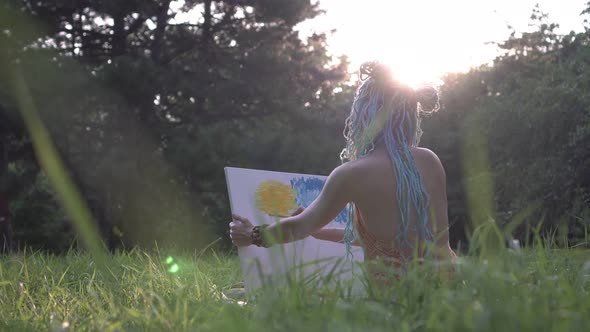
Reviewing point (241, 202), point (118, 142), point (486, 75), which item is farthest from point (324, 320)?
point (486, 75)

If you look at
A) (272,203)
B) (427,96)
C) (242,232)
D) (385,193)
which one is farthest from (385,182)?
(272,203)

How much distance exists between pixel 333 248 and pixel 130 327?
2508 millimetres

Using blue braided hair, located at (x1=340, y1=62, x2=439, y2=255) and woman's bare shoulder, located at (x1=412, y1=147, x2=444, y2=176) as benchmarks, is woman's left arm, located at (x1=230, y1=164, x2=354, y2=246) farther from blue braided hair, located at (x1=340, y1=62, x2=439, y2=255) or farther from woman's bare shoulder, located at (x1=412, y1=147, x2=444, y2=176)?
woman's bare shoulder, located at (x1=412, y1=147, x2=444, y2=176)

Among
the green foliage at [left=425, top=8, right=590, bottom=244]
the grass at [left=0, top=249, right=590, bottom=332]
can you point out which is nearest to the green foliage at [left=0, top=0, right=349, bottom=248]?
the green foliage at [left=425, top=8, right=590, bottom=244]

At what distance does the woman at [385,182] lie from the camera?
2.74 meters

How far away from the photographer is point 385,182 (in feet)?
9.10

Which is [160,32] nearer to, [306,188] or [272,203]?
[306,188]

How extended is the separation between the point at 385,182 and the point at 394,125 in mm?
264

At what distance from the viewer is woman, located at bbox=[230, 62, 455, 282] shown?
274 cm

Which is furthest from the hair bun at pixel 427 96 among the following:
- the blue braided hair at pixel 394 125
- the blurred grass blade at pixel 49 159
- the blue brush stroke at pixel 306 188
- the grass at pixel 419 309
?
the blurred grass blade at pixel 49 159

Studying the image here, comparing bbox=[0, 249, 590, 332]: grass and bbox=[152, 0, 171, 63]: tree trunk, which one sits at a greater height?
bbox=[152, 0, 171, 63]: tree trunk

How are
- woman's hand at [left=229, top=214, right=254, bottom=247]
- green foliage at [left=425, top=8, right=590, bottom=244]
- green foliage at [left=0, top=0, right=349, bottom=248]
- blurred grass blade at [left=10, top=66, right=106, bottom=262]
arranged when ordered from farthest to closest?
green foliage at [left=425, top=8, right=590, bottom=244] → green foliage at [left=0, top=0, right=349, bottom=248] → blurred grass blade at [left=10, top=66, right=106, bottom=262] → woman's hand at [left=229, top=214, right=254, bottom=247]

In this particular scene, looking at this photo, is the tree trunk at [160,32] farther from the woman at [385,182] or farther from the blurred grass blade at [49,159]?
the woman at [385,182]

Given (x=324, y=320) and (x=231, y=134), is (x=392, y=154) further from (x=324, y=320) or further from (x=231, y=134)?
(x=231, y=134)
